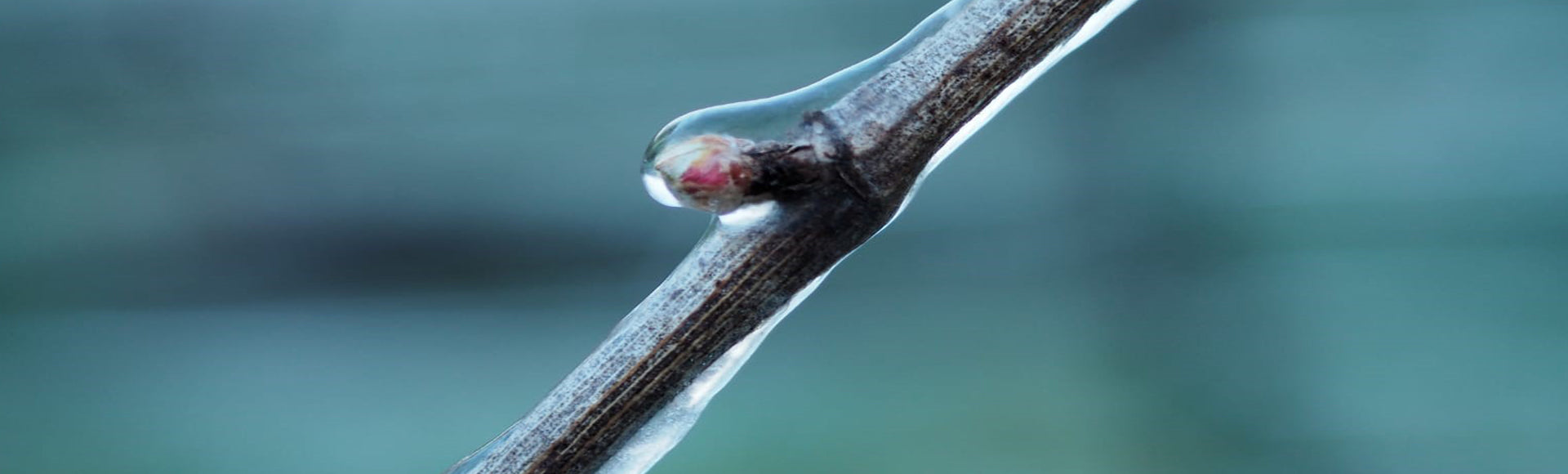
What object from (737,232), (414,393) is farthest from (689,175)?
(414,393)

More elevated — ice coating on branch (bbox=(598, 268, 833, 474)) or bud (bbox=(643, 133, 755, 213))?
bud (bbox=(643, 133, 755, 213))

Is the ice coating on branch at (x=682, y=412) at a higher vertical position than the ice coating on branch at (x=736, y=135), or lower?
lower

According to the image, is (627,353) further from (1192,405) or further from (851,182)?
(1192,405)

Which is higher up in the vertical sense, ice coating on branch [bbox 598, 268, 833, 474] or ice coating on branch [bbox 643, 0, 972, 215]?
ice coating on branch [bbox 643, 0, 972, 215]

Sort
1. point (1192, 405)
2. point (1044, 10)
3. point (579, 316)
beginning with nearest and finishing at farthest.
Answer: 1. point (1044, 10)
2. point (1192, 405)
3. point (579, 316)
